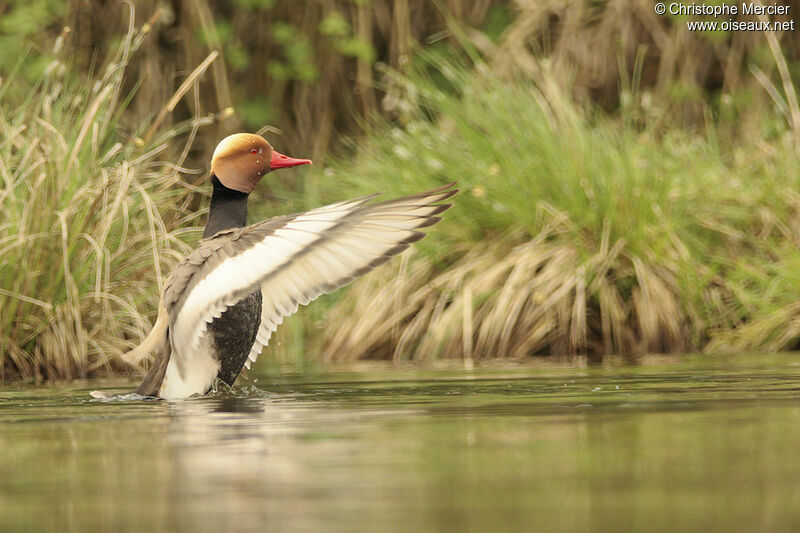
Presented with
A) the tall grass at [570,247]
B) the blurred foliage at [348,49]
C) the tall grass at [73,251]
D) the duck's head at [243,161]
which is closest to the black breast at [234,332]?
the duck's head at [243,161]

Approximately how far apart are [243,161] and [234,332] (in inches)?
32.2

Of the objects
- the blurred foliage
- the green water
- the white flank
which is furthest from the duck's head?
the blurred foliage

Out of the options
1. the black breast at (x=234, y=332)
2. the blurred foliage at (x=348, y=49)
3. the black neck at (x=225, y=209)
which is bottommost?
the black breast at (x=234, y=332)

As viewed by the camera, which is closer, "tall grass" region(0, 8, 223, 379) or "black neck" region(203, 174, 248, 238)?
"black neck" region(203, 174, 248, 238)

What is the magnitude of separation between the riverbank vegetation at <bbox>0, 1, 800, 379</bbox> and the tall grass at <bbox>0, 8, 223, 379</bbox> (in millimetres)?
13

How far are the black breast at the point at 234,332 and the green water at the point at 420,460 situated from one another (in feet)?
1.36

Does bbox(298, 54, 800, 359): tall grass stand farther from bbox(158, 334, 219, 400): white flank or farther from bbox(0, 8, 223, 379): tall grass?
bbox(158, 334, 219, 400): white flank

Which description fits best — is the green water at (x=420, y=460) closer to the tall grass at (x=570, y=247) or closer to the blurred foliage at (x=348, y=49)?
the tall grass at (x=570, y=247)

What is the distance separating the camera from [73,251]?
6.94m

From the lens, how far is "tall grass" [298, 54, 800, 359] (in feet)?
25.5

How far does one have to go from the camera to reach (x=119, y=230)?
7.26m

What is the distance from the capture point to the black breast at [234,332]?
217 inches

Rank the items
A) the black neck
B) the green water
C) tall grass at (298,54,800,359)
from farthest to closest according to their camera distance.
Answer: tall grass at (298,54,800,359) → the black neck → the green water

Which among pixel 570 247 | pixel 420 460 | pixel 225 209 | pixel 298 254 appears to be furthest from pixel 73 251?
pixel 420 460
